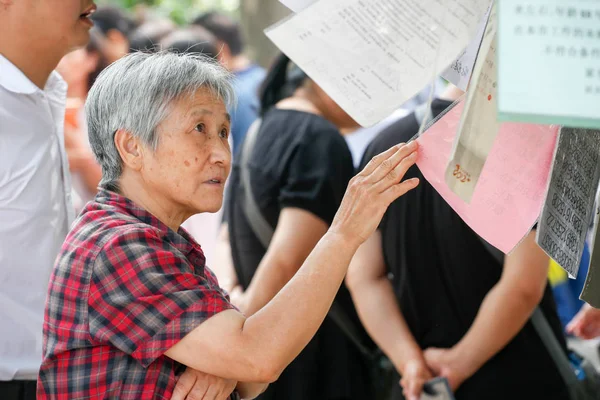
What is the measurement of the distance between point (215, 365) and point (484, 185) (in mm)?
664

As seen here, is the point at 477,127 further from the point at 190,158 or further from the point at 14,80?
the point at 14,80

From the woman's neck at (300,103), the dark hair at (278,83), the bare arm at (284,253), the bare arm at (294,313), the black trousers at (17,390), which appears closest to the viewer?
the bare arm at (294,313)

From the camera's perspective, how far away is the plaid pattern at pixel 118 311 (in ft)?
5.75

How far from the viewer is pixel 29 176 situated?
2.42 m

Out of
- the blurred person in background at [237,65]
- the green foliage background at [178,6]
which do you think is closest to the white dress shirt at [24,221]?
the blurred person in background at [237,65]

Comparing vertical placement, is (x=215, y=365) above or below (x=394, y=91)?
below

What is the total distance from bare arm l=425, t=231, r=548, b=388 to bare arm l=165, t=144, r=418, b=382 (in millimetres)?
1034

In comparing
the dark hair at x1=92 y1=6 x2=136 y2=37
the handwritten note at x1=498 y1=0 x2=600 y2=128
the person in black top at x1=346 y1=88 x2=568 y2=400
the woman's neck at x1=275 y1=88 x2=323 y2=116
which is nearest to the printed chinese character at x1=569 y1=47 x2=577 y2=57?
the handwritten note at x1=498 y1=0 x2=600 y2=128

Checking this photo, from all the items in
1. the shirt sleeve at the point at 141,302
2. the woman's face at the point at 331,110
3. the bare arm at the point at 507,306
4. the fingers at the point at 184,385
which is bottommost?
the bare arm at the point at 507,306

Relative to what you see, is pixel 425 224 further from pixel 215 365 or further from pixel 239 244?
pixel 215 365

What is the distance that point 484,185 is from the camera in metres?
1.79

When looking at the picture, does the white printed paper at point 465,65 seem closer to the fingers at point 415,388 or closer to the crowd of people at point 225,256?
the crowd of people at point 225,256

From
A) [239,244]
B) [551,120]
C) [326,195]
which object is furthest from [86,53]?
[551,120]

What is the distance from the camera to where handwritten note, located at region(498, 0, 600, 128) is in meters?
1.22
